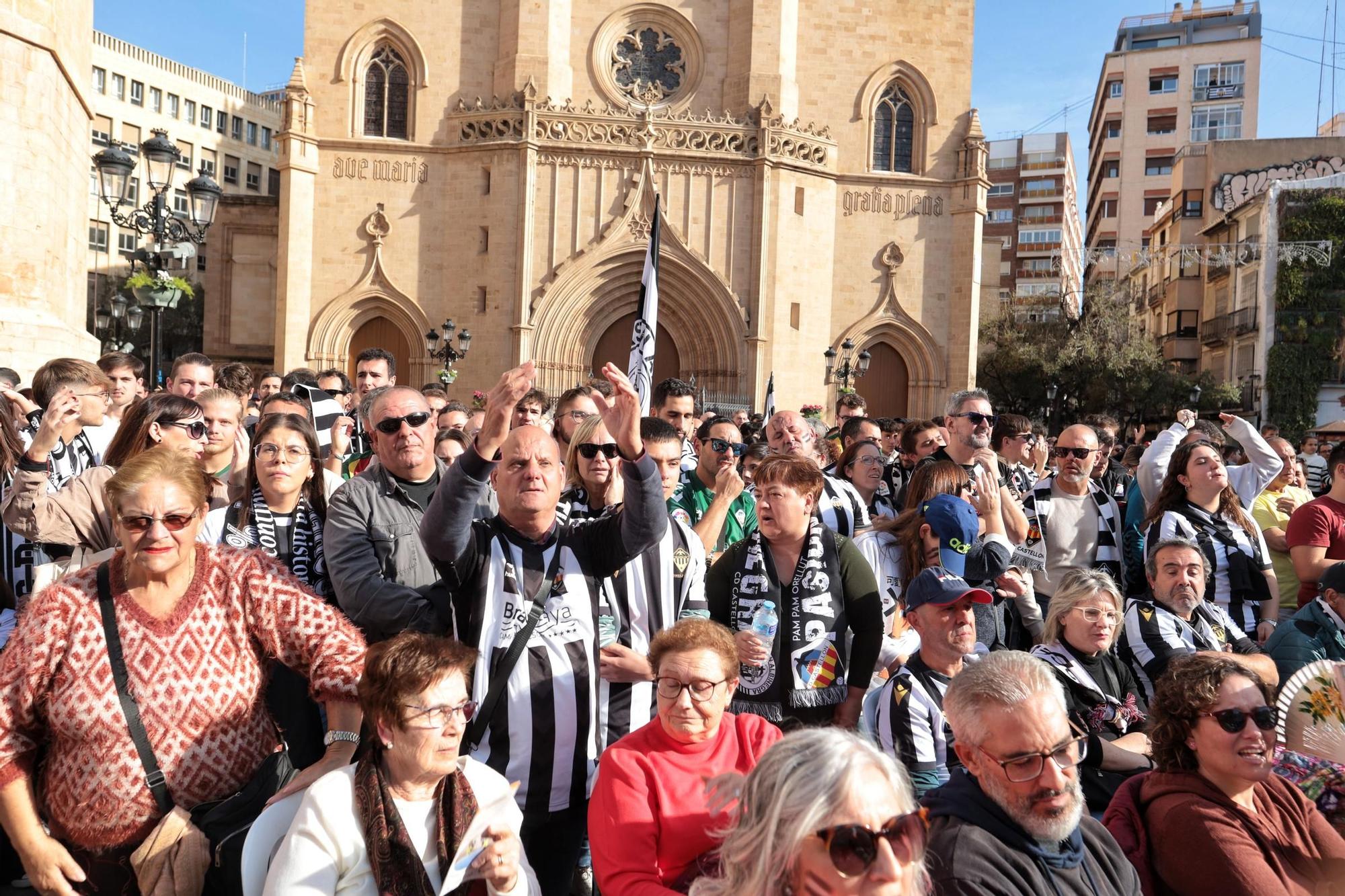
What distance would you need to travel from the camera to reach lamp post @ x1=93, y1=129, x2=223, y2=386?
1016cm

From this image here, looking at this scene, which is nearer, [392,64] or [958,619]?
[958,619]

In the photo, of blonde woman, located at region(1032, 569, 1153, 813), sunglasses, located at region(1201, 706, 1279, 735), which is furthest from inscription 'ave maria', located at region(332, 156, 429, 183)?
sunglasses, located at region(1201, 706, 1279, 735)

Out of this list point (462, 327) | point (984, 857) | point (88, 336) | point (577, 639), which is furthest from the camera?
point (462, 327)

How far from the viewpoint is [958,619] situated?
140 inches

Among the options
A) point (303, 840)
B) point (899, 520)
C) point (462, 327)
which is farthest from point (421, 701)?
point (462, 327)

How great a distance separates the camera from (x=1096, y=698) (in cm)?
404

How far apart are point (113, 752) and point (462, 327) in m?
22.5

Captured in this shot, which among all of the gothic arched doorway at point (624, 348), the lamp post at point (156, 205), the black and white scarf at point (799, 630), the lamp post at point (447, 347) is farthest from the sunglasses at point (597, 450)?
the gothic arched doorway at point (624, 348)

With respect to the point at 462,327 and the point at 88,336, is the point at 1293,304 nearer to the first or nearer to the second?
the point at 462,327

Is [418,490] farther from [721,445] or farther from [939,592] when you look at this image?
[721,445]

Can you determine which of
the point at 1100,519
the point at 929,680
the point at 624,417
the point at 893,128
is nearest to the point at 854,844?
the point at 929,680

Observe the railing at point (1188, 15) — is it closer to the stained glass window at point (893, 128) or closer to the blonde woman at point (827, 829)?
the stained glass window at point (893, 128)

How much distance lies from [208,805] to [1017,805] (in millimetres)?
2201

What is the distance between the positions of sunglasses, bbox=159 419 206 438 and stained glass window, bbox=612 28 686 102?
23.2 meters
